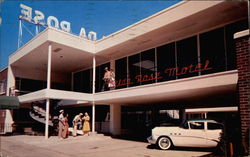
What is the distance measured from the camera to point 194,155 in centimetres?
884

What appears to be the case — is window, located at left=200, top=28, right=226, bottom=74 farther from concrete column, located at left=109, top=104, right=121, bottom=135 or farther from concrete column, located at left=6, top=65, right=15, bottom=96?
concrete column, located at left=6, top=65, right=15, bottom=96

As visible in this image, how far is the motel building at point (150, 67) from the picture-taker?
9.54 m

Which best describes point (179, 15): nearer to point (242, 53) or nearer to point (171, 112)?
point (242, 53)

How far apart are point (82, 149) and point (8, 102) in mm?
8344

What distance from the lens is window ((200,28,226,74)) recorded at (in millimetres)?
11414

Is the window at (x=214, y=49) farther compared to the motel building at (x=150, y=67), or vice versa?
the window at (x=214, y=49)

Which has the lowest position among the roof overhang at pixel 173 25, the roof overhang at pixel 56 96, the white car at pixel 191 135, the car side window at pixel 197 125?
the white car at pixel 191 135

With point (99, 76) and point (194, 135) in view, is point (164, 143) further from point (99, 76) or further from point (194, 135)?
point (99, 76)

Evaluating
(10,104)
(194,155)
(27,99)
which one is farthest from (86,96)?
(194,155)

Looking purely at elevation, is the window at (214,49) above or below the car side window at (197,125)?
above

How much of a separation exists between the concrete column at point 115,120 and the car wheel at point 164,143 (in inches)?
293

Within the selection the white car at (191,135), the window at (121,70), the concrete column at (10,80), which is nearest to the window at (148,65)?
the window at (121,70)

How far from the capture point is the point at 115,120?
57.8ft

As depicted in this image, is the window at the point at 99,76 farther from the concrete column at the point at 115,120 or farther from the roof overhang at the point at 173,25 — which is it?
the roof overhang at the point at 173,25
